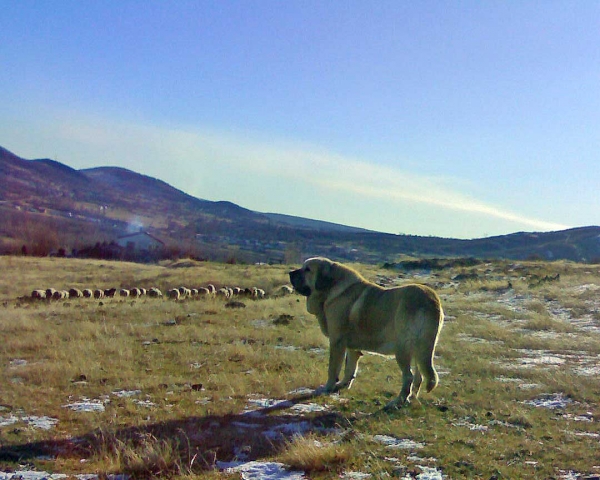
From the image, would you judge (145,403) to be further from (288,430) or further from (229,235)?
(229,235)

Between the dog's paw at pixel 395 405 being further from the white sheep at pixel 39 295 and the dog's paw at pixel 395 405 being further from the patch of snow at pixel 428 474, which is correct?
the white sheep at pixel 39 295

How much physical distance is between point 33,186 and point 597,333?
637 feet

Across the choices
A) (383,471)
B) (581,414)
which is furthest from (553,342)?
(383,471)

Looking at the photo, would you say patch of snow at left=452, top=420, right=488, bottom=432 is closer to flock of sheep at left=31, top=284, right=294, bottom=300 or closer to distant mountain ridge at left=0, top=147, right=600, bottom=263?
flock of sheep at left=31, top=284, right=294, bottom=300

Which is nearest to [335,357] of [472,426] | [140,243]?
[472,426]

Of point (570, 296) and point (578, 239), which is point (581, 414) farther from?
point (578, 239)

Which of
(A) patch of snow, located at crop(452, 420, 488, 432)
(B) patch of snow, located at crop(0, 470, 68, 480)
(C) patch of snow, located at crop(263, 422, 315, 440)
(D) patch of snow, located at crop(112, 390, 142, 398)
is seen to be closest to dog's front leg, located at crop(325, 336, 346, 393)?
(C) patch of snow, located at crop(263, 422, 315, 440)

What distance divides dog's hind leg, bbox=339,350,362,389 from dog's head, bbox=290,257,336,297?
122 cm

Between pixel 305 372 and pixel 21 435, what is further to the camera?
pixel 305 372

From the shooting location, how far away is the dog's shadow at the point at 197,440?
239 inches

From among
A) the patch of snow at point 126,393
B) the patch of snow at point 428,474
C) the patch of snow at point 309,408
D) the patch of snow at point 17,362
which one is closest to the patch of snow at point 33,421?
the patch of snow at point 126,393

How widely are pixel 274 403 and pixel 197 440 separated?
6.80ft

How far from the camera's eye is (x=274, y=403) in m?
8.70

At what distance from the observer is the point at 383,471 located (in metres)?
5.70
